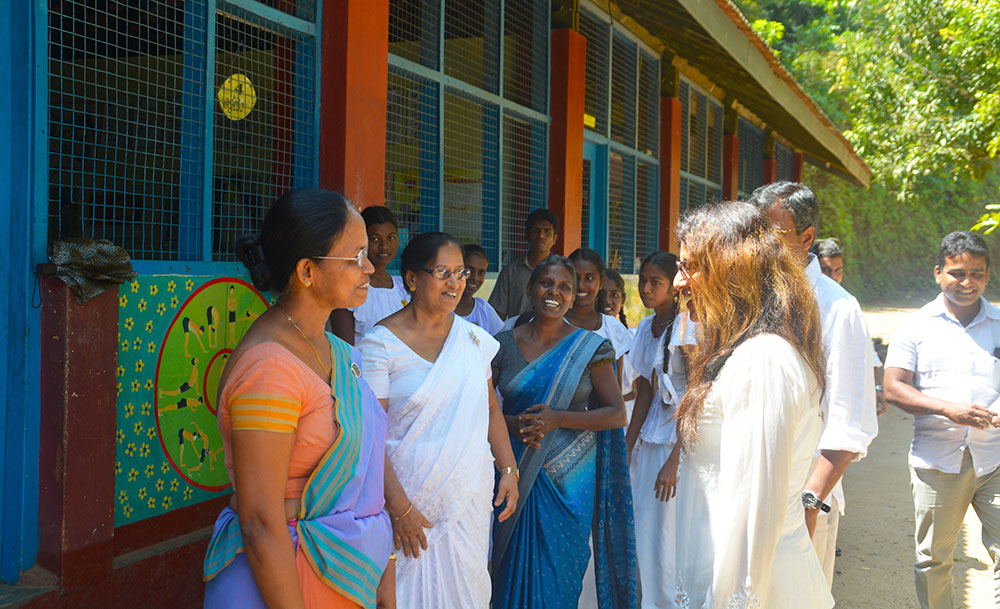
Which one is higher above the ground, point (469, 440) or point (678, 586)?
point (469, 440)

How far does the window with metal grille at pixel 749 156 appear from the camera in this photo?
1399 cm

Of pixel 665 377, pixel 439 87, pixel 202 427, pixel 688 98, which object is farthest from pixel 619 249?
pixel 202 427

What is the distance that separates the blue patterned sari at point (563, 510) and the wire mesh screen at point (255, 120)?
5.15 ft

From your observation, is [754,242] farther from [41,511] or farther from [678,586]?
[41,511]

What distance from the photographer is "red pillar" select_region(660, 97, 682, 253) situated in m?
9.82

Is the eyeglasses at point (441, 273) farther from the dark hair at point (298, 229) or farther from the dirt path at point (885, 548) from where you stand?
the dirt path at point (885, 548)

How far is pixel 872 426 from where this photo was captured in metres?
2.58

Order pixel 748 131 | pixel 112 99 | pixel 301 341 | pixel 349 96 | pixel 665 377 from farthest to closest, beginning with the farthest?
pixel 748 131
pixel 349 96
pixel 665 377
pixel 112 99
pixel 301 341

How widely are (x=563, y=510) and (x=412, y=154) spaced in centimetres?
294

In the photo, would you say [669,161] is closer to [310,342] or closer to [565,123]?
[565,123]

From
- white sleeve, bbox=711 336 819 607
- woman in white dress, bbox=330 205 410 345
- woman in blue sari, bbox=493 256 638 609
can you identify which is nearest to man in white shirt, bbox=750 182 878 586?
white sleeve, bbox=711 336 819 607

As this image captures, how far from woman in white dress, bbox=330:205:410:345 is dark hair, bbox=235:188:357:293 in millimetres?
1923

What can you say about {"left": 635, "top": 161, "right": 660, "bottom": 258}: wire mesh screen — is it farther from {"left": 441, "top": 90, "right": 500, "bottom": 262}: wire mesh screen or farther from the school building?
Result: {"left": 441, "top": 90, "right": 500, "bottom": 262}: wire mesh screen

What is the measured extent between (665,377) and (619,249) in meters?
5.47
